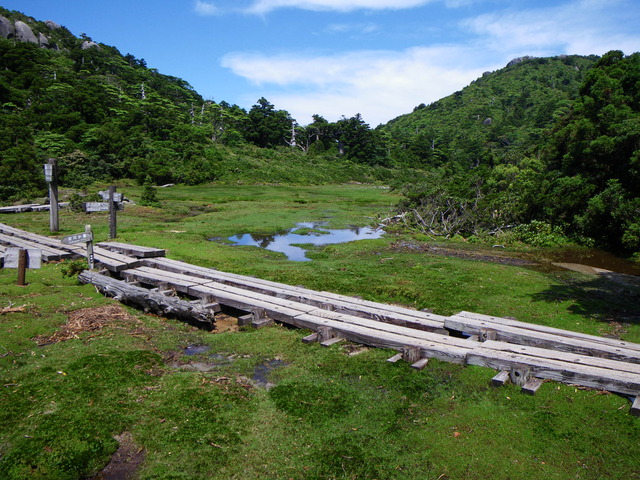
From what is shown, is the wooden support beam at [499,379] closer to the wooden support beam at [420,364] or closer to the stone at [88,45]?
the wooden support beam at [420,364]

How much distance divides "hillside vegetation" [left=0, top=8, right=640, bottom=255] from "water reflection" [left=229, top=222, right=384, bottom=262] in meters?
3.32

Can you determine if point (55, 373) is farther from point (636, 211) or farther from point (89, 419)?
point (636, 211)

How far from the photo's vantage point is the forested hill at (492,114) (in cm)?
8800

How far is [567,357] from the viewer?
20.7 ft

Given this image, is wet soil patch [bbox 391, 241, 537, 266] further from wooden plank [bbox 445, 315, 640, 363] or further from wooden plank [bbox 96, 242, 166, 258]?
wooden plank [bbox 96, 242, 166, 258]

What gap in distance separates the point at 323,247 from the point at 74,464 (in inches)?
620

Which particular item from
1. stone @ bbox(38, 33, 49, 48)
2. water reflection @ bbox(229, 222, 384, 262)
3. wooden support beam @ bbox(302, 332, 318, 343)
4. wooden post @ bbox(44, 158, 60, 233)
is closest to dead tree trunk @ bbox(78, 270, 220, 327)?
wooden support beam @ bbox(302, 332, 318, 343)

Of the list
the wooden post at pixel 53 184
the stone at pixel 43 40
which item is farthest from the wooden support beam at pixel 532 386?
the stone at pixel 43 40

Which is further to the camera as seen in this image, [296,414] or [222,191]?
[222,191]

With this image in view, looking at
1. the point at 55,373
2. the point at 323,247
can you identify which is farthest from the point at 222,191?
the point at 55,373

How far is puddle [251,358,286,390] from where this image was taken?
637 centimetres

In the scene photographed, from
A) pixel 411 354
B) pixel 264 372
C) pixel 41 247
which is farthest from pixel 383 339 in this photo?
pixel 41 247

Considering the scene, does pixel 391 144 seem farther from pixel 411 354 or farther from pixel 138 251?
pixel 411 354

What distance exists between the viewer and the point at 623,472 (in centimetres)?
430
